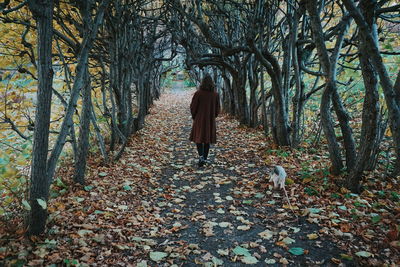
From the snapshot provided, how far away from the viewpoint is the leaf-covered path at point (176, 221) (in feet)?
9.86

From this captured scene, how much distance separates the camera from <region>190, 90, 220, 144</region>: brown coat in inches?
250

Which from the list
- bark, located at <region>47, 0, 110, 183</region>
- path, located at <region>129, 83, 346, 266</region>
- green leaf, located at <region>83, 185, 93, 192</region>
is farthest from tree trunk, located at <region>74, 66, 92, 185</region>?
bark, located at <region>47, 0, 110, 183</region>

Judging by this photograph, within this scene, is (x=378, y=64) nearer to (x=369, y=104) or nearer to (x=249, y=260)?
(x=369, y=104)

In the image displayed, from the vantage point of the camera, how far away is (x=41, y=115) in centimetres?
289

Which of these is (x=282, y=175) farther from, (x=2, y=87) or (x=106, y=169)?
(x=2, y=87)

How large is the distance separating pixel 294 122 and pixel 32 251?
19.5 ft

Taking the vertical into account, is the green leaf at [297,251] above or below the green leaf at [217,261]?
above

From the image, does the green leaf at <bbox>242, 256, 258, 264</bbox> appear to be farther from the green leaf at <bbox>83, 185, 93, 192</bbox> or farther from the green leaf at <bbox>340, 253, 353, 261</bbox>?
the green leaf at <bbox>83, 185, 93, 192</bbox>

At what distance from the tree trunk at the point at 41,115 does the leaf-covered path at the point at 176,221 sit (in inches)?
12.0

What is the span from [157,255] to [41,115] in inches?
77.1

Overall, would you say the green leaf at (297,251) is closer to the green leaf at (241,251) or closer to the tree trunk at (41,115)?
the green leaf at (241,251)

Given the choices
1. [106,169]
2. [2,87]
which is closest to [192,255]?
[106,169]

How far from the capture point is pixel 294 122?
6898mm

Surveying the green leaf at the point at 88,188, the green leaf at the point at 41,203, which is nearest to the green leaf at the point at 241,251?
the green leaf at the point at 41,203
